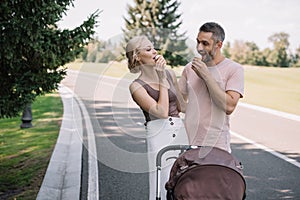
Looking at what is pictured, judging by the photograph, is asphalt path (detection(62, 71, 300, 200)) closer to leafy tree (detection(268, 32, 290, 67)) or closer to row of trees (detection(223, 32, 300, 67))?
row of trees (detection(223, 32, 300, 67))

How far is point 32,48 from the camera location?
5.84m

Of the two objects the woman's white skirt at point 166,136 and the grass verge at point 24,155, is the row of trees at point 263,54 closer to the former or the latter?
the grass verge at point 24,155

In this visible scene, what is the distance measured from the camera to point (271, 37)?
115250 millimetres

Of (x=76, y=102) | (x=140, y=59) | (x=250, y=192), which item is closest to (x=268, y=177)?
(x=250, y=192)

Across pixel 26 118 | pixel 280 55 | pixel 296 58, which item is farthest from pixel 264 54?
pixel 26 118

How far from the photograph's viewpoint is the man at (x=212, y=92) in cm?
293

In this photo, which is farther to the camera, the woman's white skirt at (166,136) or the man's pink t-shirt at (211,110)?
the woman's white skirt at (166,136)

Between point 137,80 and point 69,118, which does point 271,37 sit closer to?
point 69,118

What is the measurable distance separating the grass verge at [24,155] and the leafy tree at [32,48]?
40.3 inches

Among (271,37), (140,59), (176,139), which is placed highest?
(271,37)

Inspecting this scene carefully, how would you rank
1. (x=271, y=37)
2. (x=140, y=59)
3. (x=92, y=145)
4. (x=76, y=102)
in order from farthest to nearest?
(x=271, y=37) < (x=76, y=102) < (x=92, y=145) < (x=140, y=59)

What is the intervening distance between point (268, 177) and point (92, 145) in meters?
3.91

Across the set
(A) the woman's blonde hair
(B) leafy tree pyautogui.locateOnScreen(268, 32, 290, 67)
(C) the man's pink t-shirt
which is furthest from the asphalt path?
(B) leafy tree pyautogui.locateOnScreen(268, 32, 290, 67)

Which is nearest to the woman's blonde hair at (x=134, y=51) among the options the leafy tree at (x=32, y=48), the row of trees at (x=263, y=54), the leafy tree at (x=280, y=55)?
the leafy tree at (x=32, y=48)
